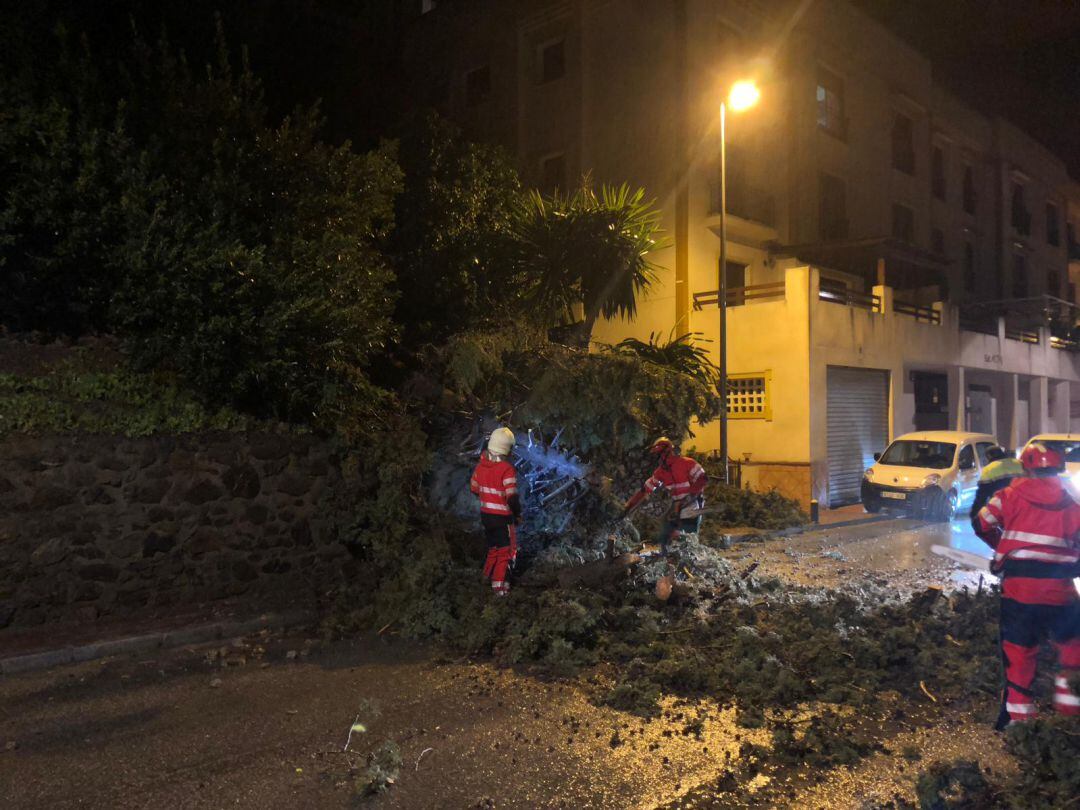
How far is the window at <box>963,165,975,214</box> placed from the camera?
1233 inches

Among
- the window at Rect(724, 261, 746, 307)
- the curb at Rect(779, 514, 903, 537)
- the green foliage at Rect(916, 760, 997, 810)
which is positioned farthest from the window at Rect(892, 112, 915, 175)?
the green foliage at Rect(916, 760, 997, 810)

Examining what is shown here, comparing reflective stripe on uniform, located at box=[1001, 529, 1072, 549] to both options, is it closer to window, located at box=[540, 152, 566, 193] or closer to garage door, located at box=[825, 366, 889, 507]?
garage door, located at box=[825, 366, 889, 507]

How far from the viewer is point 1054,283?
129ft

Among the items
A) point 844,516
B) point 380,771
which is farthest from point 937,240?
point 380,771

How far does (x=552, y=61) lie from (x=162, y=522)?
1740 cm

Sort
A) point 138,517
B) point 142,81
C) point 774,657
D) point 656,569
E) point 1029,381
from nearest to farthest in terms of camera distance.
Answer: point 774,657 → point 138,517 → point 656,569 → point 142,81 → point 1029,381

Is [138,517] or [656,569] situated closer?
[138,517]

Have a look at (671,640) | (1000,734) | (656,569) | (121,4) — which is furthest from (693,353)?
(121,4)

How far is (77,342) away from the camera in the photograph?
841 centimetres

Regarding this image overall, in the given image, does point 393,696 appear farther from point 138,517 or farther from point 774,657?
point 138,517

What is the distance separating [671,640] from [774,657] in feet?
2.91

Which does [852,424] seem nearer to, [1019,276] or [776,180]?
[776,180]

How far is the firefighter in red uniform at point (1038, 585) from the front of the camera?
15.4 feet

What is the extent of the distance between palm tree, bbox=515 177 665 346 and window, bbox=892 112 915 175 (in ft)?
60.7
